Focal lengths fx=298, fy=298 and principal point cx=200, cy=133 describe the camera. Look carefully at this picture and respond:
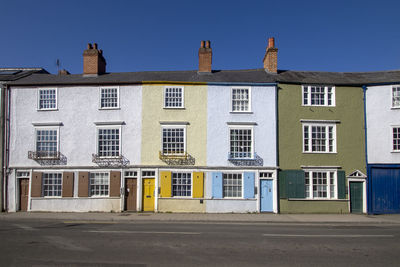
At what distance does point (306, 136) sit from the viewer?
1991cm

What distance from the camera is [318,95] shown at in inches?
798

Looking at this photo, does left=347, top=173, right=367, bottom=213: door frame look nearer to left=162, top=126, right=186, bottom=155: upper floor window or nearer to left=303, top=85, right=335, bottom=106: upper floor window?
left=303, top=85, right=335, bottom=106: upper floor window

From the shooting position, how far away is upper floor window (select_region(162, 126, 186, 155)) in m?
19.4

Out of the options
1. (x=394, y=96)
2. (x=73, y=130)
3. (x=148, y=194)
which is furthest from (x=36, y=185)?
(x=394, y=96)

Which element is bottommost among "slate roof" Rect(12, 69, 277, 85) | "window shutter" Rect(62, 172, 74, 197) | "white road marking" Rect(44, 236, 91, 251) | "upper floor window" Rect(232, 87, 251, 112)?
"white road marking" Rect(44, 236, 91, 251)

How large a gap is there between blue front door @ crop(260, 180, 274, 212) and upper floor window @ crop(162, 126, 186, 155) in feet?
18.6

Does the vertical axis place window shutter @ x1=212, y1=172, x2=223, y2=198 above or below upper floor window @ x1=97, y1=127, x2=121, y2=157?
below

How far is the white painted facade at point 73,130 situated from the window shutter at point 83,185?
0.33 meters

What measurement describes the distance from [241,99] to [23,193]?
15.7 meters

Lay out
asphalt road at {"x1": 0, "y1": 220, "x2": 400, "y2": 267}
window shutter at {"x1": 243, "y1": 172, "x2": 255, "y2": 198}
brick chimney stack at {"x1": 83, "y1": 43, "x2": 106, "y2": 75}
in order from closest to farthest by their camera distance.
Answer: asphalt road at {"x1": 0, "y1": 220, "x2": 400, "y2": 267}, window shutter at {"x1": 243, "y1": 172, "x2": 255, "y2": 198}, brick chimney stack at {"x1": 83, "y1": 43, "x2": 106, "y2": 75}

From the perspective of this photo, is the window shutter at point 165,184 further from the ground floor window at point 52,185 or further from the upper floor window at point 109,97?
the ground floor window at point 52,185

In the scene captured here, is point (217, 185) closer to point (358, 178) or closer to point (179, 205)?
point (179, 205)

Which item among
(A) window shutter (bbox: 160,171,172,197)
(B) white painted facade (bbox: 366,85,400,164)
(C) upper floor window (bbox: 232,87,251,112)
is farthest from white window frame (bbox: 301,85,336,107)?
(A) window shutter (bbox: 160,171,172,197)

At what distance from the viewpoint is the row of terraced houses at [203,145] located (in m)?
19.1
